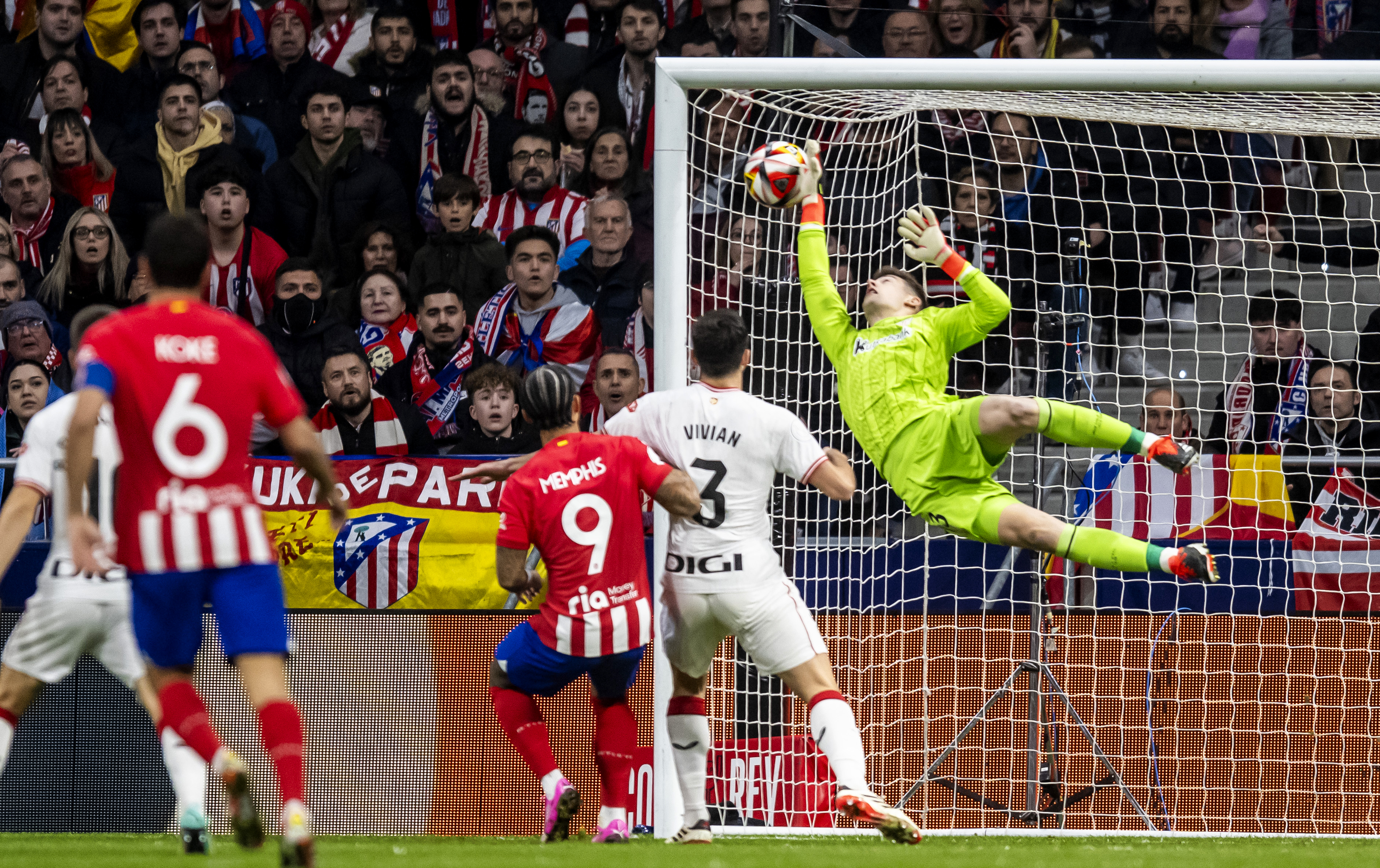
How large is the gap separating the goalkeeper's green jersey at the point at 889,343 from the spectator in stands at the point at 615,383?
2259mm

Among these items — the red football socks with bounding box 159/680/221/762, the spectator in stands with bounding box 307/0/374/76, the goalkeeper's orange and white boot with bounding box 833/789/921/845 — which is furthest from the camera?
the spectator in stands with bounding box 307/0/374/76

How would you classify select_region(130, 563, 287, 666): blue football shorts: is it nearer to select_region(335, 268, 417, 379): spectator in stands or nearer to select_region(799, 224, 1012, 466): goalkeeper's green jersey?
select_region(799, 224, 1012, 466): goalkeeper's green jersey

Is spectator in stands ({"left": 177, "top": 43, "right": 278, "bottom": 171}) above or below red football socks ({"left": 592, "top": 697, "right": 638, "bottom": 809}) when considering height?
above

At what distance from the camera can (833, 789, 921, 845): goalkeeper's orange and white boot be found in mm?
5461

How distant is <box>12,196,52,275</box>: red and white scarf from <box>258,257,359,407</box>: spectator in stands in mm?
1720

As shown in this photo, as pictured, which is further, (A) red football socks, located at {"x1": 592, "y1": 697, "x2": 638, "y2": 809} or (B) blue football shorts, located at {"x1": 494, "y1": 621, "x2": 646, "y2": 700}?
(A) red football socks, located at {"x1": 592, "y1": 697, "x2": 638, "y2": 809}

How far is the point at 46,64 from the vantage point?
10938 millimetres

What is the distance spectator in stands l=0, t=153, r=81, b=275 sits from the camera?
10.3 meters

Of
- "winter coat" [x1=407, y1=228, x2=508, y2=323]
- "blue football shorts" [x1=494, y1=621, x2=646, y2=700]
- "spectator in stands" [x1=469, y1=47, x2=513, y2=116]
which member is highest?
"spectator in stands" [x1=469, y1=47, x2=513, y2=116]

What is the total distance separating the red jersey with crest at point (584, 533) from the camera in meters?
5.71

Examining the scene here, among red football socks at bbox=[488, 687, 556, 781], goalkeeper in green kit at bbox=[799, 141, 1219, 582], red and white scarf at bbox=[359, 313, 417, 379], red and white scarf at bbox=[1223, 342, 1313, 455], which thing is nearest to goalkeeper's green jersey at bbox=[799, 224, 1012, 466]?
goalkeeper in green kit at bbox=[799, 141, 1219, 582]

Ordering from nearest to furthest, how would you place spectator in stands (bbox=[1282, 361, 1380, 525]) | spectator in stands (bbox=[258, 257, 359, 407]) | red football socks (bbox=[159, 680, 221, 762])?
red football socks (bbox=[159, 680, 221, 762]), spectator in stands (bbox=[1282, 361, 1380, 525]), spectator in stands (bbox=[258, 257, 359, 407])

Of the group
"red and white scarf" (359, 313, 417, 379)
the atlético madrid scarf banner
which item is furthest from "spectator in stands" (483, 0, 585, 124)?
the atlético madrid scarf banner

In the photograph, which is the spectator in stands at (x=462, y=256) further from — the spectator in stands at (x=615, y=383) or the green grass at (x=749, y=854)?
the green grass at (x=749, y=854)
